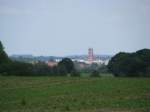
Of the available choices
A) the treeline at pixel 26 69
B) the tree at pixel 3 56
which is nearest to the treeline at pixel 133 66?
the treeline at pixel 26 69

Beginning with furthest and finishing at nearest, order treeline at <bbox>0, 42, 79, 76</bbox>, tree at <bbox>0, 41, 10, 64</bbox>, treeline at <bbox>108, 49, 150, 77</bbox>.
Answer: tree at <bbox>0, 41, 10, 64</bbox>
treeline at <bbox>0, 42, 79, 76</bbox>
treeline at <bbox>108, 49, 150, 77</bbox>

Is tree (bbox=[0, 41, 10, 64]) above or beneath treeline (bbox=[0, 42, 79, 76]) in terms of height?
above

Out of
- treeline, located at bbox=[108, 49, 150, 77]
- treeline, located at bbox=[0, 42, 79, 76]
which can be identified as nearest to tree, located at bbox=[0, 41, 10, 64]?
treeline, located at bbox=[0, 42, 79, 76]

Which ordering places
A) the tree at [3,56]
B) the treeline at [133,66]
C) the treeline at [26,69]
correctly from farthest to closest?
the tree at [3,56]
the treeline at [26,69]
the treeline at [133,66]

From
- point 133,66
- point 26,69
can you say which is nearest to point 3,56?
point 26,69

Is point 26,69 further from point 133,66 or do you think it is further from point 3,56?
point 133,66

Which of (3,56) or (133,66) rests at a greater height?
(3,56)

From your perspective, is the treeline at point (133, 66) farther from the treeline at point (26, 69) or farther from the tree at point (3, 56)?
the tree at point (3, 56)

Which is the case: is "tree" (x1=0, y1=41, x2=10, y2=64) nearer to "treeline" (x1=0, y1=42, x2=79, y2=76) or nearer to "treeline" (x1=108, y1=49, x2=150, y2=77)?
"treeline" (x1=0, y1=42, x2=79, y2=76)

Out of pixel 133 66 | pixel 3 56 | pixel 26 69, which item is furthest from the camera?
pixel 3 56

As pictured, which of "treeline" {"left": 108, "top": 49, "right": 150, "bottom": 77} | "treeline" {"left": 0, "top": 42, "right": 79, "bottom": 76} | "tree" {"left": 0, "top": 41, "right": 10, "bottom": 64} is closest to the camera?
"treeline" {"left": 108, "top": 49, "right": 150, "bottom": 77}

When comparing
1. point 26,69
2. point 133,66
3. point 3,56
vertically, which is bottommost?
point 26,69

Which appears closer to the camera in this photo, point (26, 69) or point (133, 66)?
point (133, 66)

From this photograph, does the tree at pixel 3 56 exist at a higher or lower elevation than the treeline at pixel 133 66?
higher
